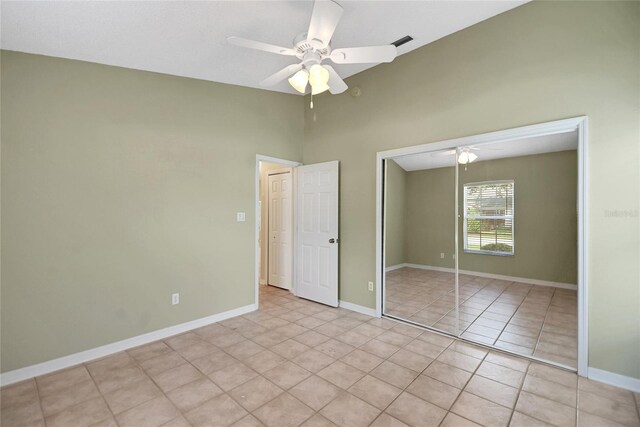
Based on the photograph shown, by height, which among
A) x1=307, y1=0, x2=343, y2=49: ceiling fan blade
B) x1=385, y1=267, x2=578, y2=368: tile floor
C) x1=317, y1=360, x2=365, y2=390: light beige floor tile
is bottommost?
x1=317, y1=360, x2=365, y2=390: light beige floor tile

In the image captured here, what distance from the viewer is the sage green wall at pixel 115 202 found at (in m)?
2.45

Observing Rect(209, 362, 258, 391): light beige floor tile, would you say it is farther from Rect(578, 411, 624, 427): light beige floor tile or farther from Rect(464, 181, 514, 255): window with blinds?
Rect(464, 181, 514, 255): window with blinds

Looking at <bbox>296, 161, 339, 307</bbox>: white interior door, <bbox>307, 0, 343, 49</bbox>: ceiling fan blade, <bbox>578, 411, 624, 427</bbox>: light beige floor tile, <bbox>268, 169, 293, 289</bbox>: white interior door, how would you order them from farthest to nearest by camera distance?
<bbox>268, 169, 293, 289</bbox>: white interior door → <bbox>296, 161, 339, 307</bbox>: white interior door → <bbox>578, 411, 624, 427</bbox>: light beige floor tile → <bbox>307, 0, 343, 49</bbox>: ceiling fan blade

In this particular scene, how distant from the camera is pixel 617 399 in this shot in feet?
6.89

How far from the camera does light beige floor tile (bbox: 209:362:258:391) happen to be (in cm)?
234

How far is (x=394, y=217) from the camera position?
3766 mm

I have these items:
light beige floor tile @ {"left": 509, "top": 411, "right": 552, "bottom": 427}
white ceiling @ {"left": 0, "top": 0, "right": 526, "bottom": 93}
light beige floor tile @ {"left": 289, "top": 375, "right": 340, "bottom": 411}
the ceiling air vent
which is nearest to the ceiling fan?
white ceiling @ {"left": 0, "top": 0, "right": 526, "bottom": 93}

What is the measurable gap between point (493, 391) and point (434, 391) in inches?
18.0

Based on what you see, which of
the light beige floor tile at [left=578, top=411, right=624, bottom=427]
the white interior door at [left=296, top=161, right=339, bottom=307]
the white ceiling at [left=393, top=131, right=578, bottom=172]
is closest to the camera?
the light beige floor tile at [left=578, top=411, right=624, bottom=427]

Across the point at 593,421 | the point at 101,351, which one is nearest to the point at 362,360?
the point at 593,421

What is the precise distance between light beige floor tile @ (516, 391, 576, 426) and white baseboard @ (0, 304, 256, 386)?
10.3ft

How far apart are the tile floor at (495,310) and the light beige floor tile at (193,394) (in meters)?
2.29

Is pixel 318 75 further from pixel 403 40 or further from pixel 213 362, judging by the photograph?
pixel 213 362

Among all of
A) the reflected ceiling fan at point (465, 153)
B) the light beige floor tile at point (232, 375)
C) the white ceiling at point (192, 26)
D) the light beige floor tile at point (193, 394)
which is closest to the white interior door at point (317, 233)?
the reflected ceiling fan at point (465, 153)
